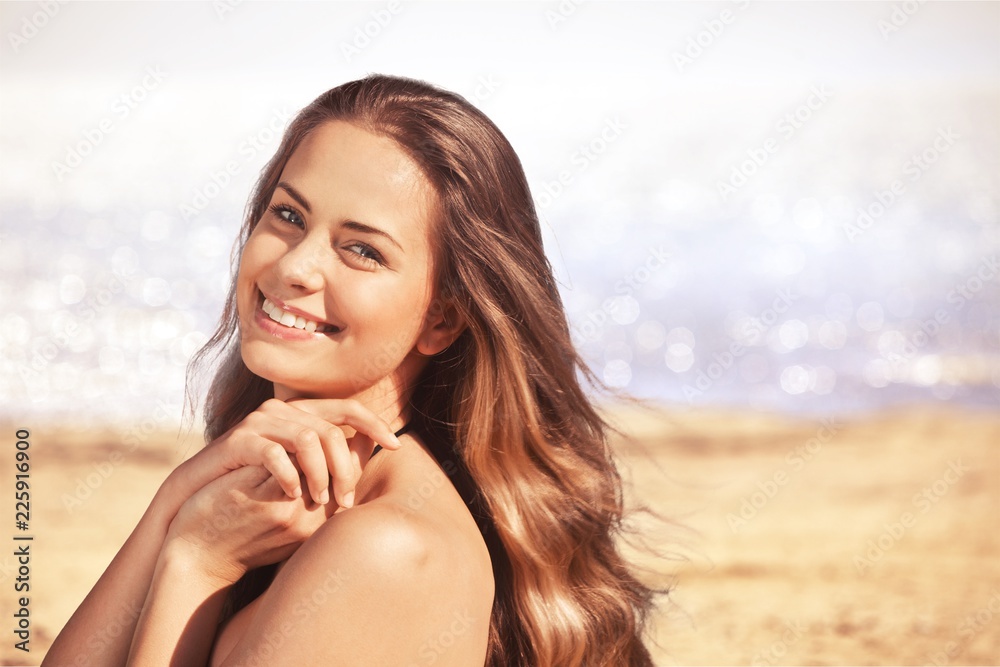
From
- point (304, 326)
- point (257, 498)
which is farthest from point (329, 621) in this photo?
point (304, 326)

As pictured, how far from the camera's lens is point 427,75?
2100 cm

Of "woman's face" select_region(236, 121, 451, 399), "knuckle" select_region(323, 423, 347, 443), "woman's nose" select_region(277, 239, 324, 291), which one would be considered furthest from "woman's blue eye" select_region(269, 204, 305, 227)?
"knuckle" select_region(323, 423, 347, 443)

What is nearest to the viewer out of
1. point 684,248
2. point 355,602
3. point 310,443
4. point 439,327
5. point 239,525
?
point 355,602

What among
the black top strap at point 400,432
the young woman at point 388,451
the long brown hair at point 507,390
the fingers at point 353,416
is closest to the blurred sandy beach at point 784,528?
the long brown hair at point 507,390

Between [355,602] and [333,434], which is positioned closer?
[355,602]

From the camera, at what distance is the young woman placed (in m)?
2.04

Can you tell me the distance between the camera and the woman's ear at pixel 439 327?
250 centimetres

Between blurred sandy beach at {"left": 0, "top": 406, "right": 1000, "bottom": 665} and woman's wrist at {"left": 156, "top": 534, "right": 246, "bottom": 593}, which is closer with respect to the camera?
woman's wrist at {"left": 156, "top": 534, "right": 246, "bottom": 593}

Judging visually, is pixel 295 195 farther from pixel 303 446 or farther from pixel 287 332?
pixel 303 446

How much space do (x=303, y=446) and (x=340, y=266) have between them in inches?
17.0

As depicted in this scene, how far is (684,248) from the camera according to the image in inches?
755

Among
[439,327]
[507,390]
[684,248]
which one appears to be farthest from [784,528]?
[684,248]

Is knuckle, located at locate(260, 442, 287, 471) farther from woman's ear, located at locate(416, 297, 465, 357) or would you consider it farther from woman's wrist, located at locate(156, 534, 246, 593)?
woman's ear, located at locate(416, 297, 465, 357)

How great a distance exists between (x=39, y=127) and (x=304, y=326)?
2279cm
